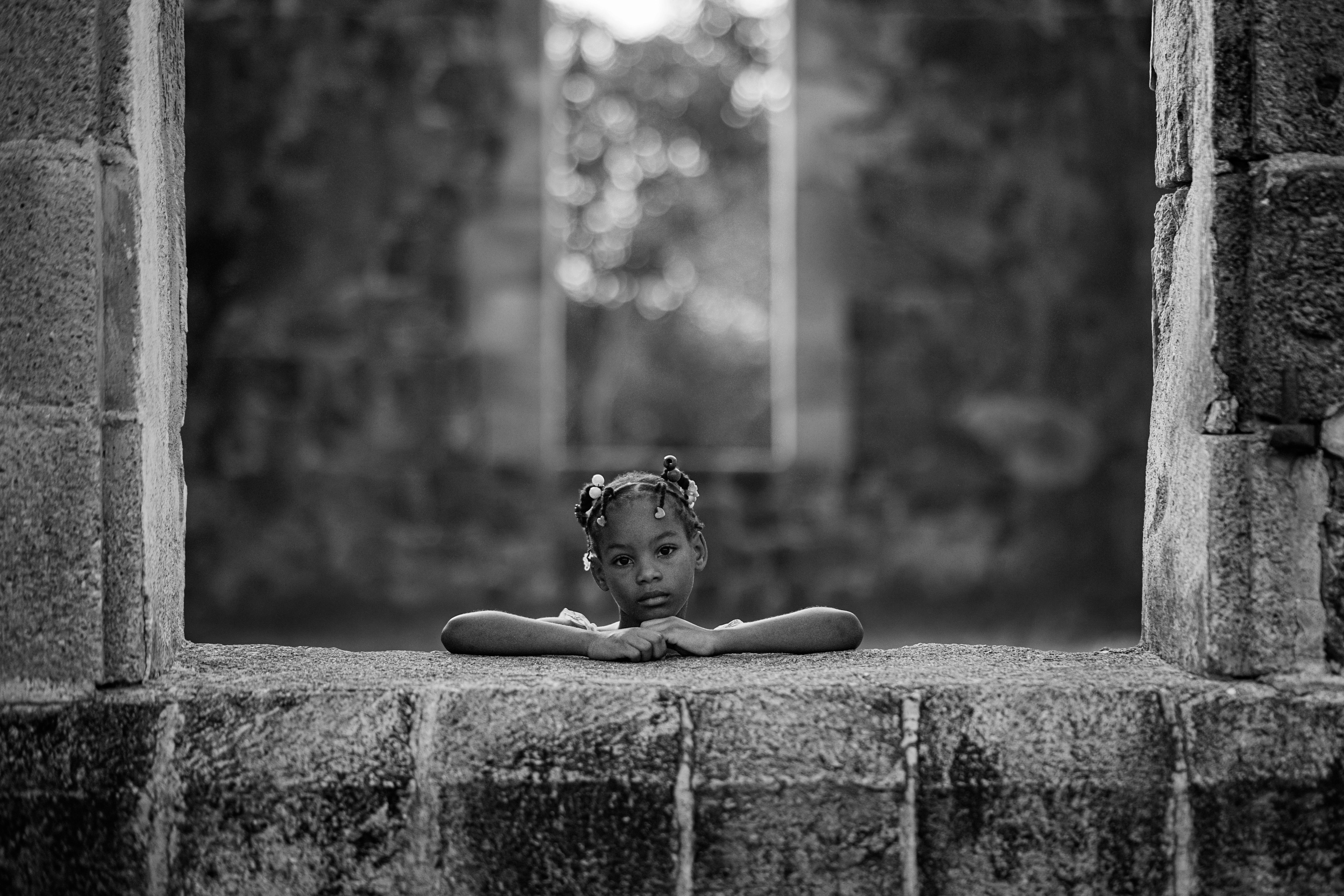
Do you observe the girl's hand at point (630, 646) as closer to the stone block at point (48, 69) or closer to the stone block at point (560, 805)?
the stone block at point (560, 805)

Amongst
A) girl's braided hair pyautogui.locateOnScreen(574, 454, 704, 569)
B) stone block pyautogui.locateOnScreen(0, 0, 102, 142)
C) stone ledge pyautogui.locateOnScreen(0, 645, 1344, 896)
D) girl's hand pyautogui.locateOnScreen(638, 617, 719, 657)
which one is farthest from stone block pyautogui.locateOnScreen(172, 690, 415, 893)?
stone block pyautogui.locateOnScreen(0, 0, 102, 142)

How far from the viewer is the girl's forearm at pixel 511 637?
7.93 feet

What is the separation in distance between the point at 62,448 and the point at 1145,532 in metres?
1.92

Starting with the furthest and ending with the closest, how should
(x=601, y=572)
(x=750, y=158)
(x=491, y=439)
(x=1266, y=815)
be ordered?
(x=750, y=158)
(x=491, y=439)
(x=601, y=572)
(x=1266, y=815)

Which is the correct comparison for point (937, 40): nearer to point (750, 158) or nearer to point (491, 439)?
point (491, 439)

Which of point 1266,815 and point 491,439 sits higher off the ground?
point 491,439

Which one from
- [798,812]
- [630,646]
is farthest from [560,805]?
[630,646]

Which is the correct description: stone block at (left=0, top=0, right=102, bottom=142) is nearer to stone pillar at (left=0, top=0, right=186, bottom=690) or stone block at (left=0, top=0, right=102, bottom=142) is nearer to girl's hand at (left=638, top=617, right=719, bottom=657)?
stone pillar at (left=0, top=0, right=186, bottom=690)

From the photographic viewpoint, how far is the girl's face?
8.61 ft

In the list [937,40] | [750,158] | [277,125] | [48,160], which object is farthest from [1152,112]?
[750,158]

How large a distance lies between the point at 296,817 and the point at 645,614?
36.7 inches

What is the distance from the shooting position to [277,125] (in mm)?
5805

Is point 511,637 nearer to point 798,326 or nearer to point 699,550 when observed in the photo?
point 699,550

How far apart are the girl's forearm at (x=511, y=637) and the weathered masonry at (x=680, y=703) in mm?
318
